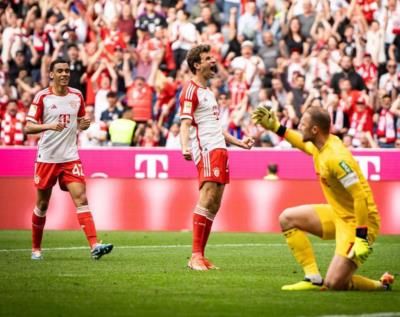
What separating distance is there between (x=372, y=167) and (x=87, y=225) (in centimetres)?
935

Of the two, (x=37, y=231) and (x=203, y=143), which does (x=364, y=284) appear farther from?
(x=37, y=231)

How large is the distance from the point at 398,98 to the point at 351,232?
556 inches

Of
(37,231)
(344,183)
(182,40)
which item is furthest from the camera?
(182,40)

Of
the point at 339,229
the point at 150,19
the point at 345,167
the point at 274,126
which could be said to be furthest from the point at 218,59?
the point at 345,167

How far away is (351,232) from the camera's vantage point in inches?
438

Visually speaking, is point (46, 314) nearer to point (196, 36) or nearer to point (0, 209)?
point (0, 209)

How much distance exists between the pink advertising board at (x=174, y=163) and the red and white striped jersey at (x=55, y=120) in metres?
7.60

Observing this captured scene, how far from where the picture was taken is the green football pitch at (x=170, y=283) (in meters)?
9.96

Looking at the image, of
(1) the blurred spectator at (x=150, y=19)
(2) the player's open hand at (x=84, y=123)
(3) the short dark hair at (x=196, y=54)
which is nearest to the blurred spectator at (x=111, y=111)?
(1) the blurred spectator at (x=150, y=19)

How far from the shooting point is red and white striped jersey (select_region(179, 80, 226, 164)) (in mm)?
13789

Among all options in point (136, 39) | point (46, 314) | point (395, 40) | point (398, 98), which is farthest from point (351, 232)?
point (136, 39)

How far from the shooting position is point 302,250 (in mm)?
11383

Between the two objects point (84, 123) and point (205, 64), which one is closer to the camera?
point (205, 64)

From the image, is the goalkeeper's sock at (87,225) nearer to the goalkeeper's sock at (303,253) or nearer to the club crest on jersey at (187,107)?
the club crest on jersey at (187,107)
